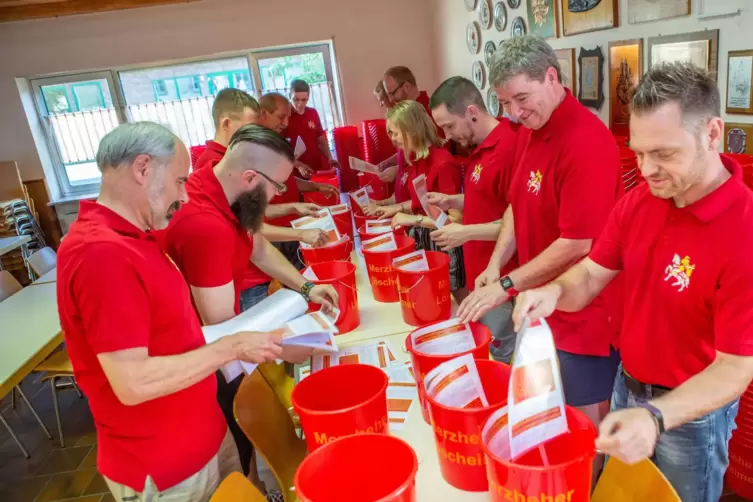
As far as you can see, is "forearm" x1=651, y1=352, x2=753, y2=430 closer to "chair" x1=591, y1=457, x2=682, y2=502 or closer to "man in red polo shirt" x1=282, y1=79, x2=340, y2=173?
"chair" x1=591, y1=457, x2=682, y2=502

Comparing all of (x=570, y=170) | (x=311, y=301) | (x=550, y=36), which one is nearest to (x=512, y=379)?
(x=570, y=170)

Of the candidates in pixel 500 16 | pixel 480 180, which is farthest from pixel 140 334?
pixel 500 16

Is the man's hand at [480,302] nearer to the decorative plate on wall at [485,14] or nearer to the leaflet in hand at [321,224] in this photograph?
the leaflet in hand at [321,224]

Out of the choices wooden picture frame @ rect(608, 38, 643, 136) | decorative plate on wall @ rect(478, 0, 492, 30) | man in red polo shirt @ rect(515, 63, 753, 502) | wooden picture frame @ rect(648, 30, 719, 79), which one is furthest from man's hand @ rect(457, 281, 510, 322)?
decorative plate on wall @ rect(478, 0, 492, 30)

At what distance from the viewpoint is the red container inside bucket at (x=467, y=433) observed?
103 cm

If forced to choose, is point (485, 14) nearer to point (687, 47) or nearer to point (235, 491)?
point (687, 47)

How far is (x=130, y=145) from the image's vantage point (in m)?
1.28

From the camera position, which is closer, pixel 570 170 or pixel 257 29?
pixel 570 170

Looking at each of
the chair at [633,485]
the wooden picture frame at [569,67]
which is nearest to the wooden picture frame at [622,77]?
the wooden picture frame at [569,67]

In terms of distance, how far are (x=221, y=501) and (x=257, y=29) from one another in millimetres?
5969

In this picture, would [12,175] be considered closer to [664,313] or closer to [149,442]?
[149,442]

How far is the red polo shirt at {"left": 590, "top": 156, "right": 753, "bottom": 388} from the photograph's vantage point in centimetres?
107

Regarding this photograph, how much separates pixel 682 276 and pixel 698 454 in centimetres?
45

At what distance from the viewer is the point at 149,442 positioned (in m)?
1.36
